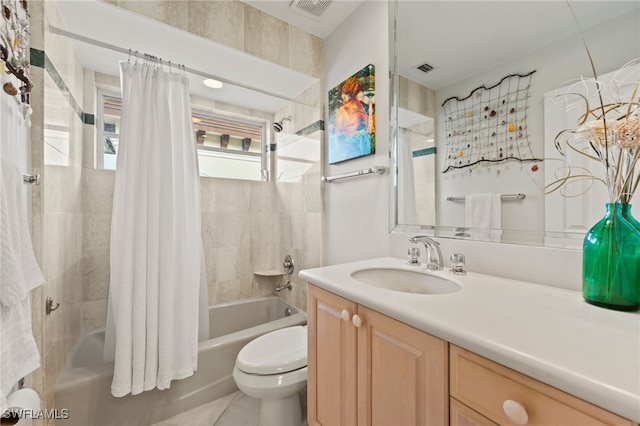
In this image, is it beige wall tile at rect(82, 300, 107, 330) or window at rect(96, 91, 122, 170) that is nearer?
beige wall tile at rect(82, 300, 107, 330)

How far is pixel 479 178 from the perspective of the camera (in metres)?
1.13

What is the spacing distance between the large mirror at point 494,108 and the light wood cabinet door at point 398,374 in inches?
24.4

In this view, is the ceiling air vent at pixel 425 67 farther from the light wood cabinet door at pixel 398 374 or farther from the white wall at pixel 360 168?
the light wood cabinet door at pixel 398 374

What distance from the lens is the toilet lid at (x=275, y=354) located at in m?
1.28

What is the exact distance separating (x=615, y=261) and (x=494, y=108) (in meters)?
0.69

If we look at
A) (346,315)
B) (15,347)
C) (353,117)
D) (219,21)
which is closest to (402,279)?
(346,315)

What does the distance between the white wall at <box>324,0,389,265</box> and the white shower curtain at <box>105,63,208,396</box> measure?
36.0 inches

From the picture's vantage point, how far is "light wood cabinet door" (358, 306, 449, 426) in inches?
25.4

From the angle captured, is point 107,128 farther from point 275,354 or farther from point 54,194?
point 275,354

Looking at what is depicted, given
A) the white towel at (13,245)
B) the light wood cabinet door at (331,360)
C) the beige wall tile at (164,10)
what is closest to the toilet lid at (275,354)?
the light wood cabinet door at (331,360)

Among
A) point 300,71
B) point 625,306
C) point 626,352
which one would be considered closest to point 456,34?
point 300,71

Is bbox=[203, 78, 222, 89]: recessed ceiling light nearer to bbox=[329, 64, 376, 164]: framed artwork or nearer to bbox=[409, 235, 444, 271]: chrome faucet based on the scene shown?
bbox=[329, 64, 376, 164]: framed artwork

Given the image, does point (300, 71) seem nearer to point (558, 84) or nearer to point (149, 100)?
point (149, 100)

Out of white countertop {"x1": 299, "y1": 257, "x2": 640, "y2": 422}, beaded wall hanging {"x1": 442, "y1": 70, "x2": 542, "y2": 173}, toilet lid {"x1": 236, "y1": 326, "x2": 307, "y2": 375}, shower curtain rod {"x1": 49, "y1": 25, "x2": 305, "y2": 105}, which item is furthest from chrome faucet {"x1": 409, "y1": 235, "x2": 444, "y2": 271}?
shower curtain rod {"x1": 49, "y1": 25, "x2": 305, "y2": 105}
